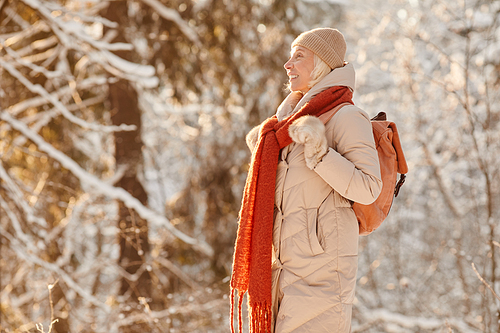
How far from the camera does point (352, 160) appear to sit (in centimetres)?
193

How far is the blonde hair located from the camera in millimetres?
2145

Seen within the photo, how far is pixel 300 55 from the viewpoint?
217cm

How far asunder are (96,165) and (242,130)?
2.58m

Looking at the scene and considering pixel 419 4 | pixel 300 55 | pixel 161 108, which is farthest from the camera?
pixel 419 4

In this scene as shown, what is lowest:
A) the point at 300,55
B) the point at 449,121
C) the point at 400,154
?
the point at 400,154

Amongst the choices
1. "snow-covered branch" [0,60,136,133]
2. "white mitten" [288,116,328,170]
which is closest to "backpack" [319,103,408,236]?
"white mitten" [288,116,328,170]

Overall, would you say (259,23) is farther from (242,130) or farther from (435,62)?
(435,62)

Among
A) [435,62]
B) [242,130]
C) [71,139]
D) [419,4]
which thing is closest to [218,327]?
[242,130]

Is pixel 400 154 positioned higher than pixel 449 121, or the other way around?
pixel 449 121

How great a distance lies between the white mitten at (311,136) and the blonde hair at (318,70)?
0.35 metres

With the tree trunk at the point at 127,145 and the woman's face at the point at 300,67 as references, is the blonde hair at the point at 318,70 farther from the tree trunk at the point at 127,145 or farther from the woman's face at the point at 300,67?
the tree trunk at the point at 127,145

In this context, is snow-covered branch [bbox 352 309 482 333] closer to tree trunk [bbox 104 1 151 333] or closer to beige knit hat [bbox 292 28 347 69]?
tree trunk [bbox 104 1 151 333]

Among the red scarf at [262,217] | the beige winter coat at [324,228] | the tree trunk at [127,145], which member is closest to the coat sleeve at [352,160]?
the beige winter coat at [324,228]

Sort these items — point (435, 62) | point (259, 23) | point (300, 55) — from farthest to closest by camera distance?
point (435, 62)
point (259, 23)
point (300, 55)
